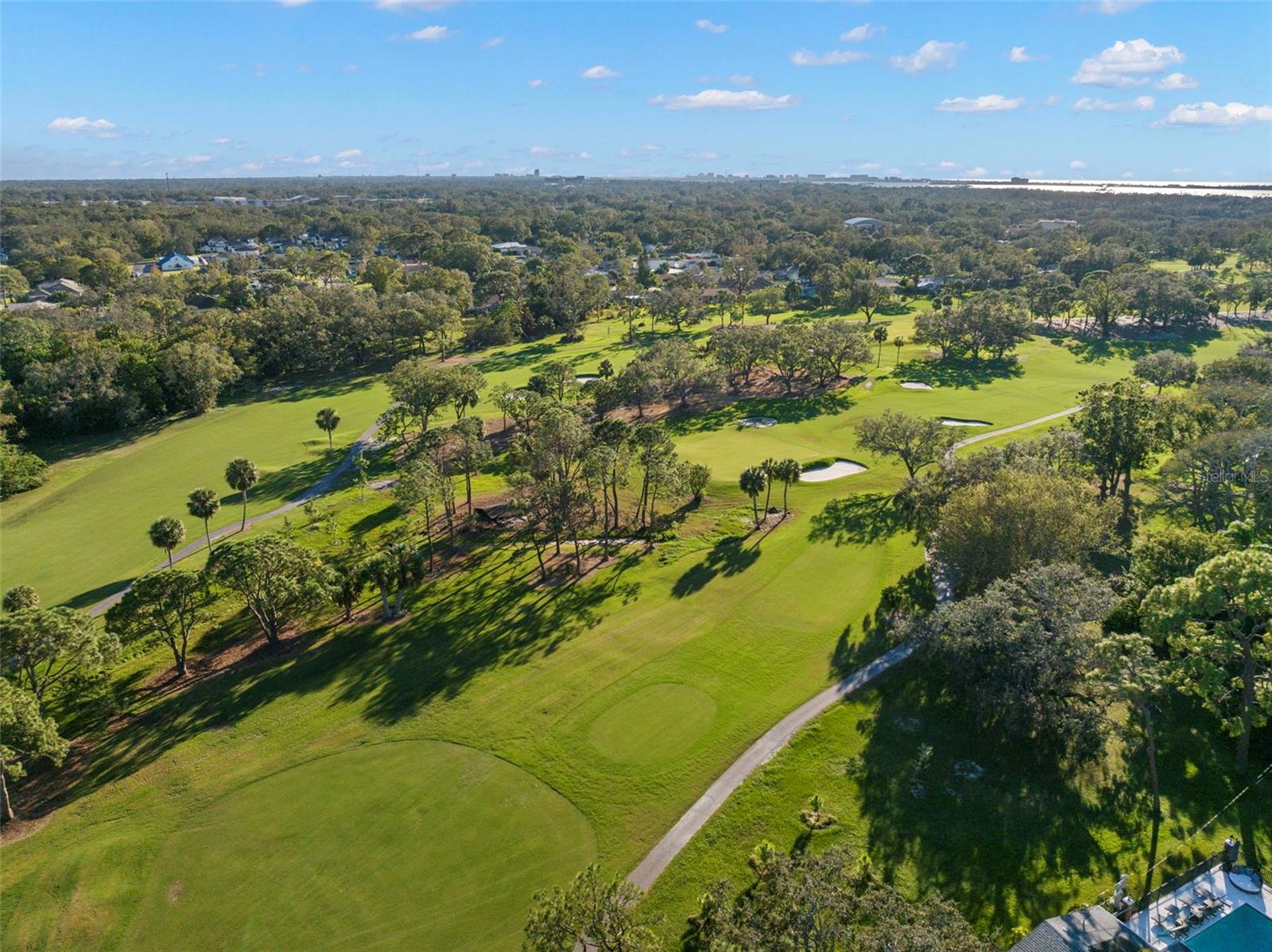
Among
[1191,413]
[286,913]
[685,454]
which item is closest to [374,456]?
[685,454]

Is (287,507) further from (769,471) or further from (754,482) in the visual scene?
(769,471)

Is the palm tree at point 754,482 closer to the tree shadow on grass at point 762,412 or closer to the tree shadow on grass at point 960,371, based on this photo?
the tree shadow on grass at point 762,412

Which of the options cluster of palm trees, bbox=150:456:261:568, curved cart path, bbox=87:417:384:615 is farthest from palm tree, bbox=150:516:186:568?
curved cart path, bbox=87:417:384:615

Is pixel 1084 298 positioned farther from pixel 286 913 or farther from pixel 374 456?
pixel 286 913

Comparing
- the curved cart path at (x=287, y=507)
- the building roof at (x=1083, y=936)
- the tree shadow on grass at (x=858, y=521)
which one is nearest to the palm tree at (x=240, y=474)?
the curved cart path at (x=287, y=507)

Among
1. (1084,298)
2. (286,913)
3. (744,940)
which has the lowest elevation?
(286,913)

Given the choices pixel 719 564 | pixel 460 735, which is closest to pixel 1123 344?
pixel 719 564
